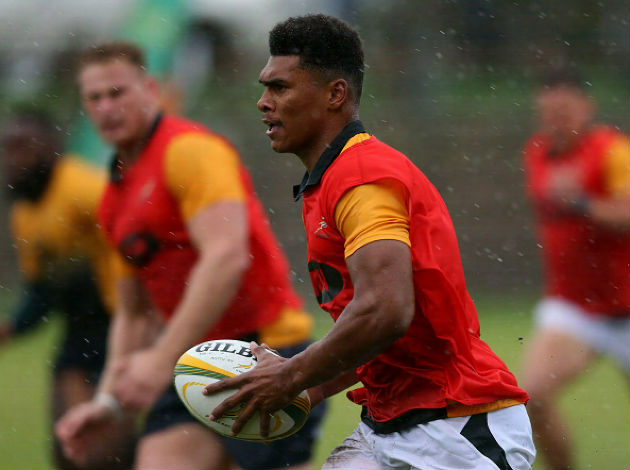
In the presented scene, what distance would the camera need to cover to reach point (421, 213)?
2.65 metres

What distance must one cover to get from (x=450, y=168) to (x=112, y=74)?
8925 millimetres

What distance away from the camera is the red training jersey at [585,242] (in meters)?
5.62

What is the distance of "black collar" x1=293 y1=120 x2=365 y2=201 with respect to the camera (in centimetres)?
284

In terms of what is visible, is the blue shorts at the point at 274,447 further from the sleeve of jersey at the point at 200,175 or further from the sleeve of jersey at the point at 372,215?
the sleeve of jersey at the point at 372,215

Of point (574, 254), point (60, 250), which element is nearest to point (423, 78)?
point (574, 254)

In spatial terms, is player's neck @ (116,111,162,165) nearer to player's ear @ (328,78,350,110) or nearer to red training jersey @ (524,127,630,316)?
player's ear @ (328,78,350,110)

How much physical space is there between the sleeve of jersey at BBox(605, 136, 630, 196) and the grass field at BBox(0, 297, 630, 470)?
1.49m

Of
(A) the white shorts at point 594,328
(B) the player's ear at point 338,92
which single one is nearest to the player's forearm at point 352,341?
(B) the player's ear at point 338,92

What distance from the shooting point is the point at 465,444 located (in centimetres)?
274

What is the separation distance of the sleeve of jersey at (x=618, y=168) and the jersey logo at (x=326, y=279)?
3345mm

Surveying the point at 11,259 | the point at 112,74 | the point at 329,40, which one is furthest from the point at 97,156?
the point at 329,40

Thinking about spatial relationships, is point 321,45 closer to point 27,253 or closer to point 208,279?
point 208,279

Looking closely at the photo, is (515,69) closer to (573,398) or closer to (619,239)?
(573,398)

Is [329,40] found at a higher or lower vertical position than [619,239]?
higher
